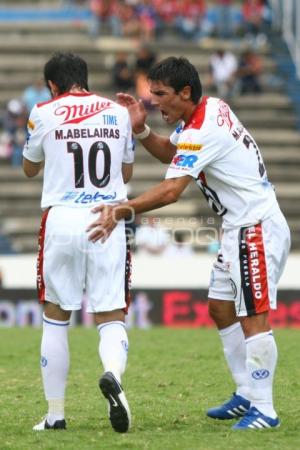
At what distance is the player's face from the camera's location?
8141 mm

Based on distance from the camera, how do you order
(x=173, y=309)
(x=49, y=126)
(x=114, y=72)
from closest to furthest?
(x=49, y=126) < (x=173, y=309) < (x=114, y=72)

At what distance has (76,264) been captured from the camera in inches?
315

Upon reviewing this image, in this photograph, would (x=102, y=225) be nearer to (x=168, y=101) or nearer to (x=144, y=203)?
(x=144, y=203)

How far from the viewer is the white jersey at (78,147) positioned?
7957 mm

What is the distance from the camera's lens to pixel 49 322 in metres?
8.09

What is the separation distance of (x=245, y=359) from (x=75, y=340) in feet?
21.9

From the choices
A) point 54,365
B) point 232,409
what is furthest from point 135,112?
point 232,409

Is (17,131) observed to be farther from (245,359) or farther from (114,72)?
(245,359)

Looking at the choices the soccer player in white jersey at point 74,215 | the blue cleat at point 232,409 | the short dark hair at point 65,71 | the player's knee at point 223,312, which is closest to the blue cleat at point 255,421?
the blue cleat at point 232,409

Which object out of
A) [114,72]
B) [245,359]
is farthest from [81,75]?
[114,72]

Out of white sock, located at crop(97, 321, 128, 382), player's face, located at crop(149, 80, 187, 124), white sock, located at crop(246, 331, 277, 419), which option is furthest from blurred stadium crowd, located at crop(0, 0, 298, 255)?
white sock, located at crop(246, 331, 277, 419)

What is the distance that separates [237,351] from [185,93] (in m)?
1.93

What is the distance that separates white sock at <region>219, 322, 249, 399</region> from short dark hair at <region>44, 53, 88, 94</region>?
2073 millimetres

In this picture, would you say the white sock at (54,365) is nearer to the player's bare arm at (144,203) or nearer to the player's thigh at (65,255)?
the player's thigh at (65,255)
